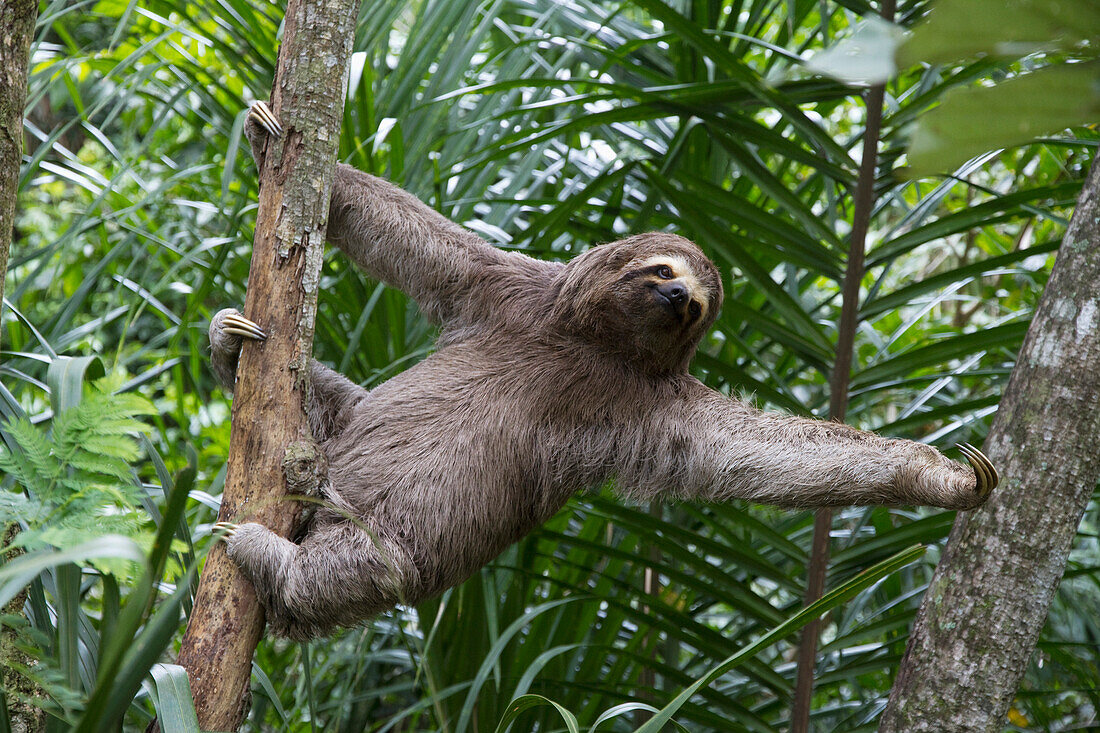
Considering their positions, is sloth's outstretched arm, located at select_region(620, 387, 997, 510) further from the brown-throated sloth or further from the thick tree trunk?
the thick tree trunk

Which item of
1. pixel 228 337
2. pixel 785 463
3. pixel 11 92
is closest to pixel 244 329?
pixel 228 337

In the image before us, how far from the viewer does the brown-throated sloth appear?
2520 millimetres

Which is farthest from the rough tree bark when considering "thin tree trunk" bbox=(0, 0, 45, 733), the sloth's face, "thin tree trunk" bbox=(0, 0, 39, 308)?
the sloth's face

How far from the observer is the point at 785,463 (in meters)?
2.61

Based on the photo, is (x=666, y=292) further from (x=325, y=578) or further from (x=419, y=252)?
(x=325, y=578)

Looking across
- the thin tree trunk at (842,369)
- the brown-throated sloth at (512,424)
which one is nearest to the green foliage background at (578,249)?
the thin tree trunk at (842,369)

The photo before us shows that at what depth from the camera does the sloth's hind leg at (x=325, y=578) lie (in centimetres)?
227

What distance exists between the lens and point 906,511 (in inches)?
194

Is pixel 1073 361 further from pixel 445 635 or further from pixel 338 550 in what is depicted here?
pixel 445 635

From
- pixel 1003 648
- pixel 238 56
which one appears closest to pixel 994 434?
pixel 1003 648

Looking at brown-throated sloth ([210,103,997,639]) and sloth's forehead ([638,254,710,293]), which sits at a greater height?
sloth's forehead ([638,254,710,293])

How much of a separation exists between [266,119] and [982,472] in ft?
6.92

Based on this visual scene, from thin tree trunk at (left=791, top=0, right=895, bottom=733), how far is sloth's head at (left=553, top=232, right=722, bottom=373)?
602 millimetres

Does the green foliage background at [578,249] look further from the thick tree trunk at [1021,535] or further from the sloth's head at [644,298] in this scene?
the thick tree trunk at [1021,535]
